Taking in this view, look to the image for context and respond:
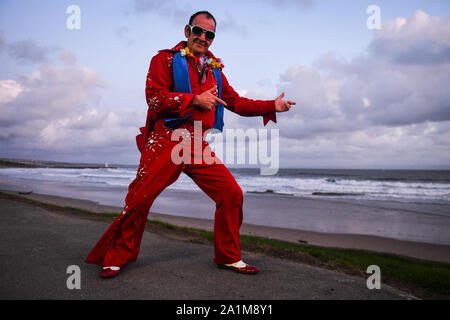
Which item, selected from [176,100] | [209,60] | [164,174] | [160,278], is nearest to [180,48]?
[209,60]

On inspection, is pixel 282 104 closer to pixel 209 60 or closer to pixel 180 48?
pixel 209 60

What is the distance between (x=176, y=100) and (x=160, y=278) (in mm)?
1555

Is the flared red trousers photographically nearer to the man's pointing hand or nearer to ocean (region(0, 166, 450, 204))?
the man's pointing hand

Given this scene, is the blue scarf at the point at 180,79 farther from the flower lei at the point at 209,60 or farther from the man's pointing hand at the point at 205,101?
the man's pointing hand at the point at 205,101

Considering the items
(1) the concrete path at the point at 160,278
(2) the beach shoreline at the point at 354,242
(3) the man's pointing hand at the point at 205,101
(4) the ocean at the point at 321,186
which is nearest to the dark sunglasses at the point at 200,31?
(3) the man's pointing hand at the point at 205,101

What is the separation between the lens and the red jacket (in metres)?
2.53

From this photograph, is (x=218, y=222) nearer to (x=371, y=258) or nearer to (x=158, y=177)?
(x=158, y=177)

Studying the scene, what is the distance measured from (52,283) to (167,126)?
1.63 meters

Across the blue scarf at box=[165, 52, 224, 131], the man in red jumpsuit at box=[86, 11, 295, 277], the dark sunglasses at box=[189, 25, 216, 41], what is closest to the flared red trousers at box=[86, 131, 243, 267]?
the man in red jumpsuit at box=[86, 11, 295, 277]

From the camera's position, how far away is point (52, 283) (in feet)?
8.06

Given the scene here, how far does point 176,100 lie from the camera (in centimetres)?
251

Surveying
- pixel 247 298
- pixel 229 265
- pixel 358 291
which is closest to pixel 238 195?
pixel 229 265

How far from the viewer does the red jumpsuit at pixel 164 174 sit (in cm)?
266

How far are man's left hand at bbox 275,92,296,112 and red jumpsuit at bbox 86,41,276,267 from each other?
75 cm
